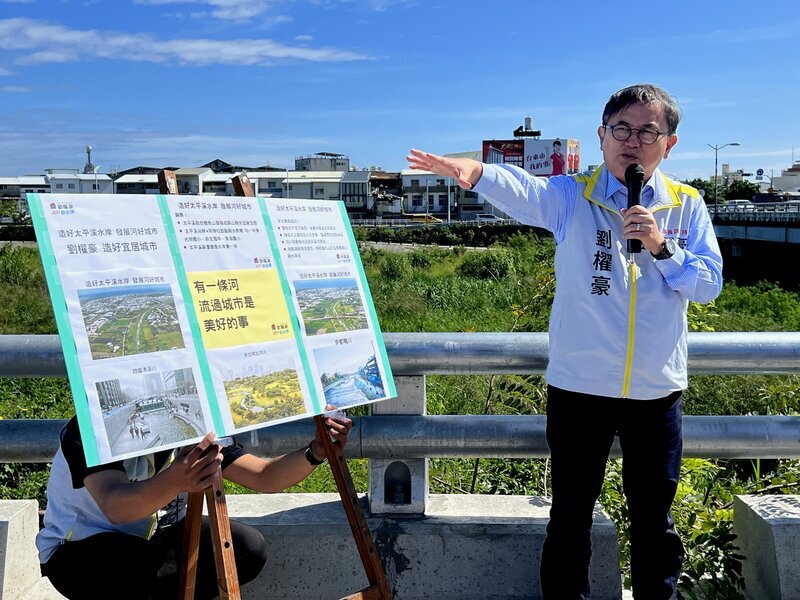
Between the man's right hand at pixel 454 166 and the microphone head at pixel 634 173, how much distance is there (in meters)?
0.47

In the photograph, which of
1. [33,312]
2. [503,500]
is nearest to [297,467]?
[503,500]

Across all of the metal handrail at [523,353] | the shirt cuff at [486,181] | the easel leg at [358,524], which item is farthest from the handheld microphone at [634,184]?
the easel leg at [358,524]

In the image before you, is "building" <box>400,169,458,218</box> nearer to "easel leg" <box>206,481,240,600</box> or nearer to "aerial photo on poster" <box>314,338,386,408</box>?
"aerial photo on poster" <box>314,338,386,408</box>

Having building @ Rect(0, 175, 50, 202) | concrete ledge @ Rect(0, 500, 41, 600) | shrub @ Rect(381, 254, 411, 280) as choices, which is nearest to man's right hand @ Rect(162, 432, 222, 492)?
concrete ledge @ Rect(0, 500, 41, 600)

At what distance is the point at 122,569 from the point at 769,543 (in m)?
2.36

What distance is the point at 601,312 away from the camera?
2537mm

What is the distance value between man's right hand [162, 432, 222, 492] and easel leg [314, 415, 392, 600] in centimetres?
44

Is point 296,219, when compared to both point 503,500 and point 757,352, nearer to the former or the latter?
point 503,500

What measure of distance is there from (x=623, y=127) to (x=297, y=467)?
5.23ft

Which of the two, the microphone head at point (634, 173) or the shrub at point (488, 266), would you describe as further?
the shrub at point (488, 266)

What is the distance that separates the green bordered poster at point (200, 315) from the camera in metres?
2.03

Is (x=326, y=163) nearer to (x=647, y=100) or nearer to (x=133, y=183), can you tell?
(x=133, y=183)

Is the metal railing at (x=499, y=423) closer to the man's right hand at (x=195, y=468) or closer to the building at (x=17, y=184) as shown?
the man's right hand at (x=195, y=468)

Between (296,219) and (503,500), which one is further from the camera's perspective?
(503,500)
